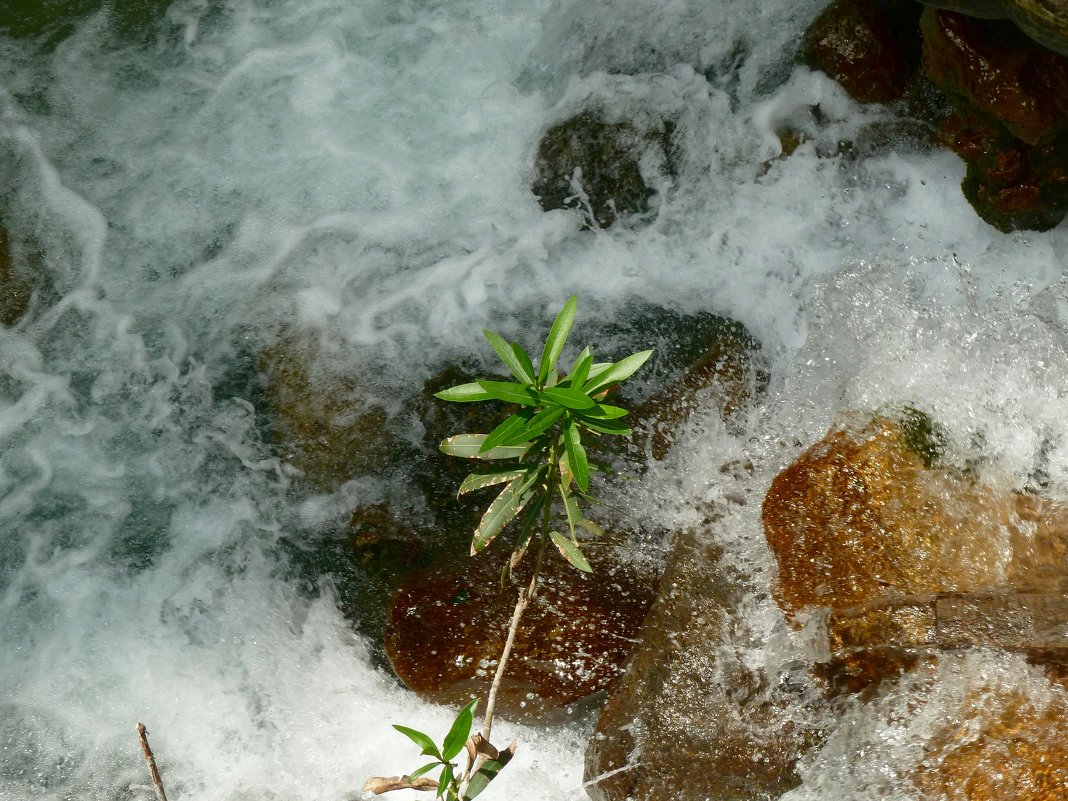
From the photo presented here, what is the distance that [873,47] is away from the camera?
12.1 feet

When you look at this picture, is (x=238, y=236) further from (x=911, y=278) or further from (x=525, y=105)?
(x=911, y=278)

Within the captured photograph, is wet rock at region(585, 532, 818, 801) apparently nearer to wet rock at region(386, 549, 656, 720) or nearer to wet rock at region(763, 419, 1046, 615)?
wet rock at region(386, 549, 656, 720)

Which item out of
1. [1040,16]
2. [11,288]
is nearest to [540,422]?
[1040,16]

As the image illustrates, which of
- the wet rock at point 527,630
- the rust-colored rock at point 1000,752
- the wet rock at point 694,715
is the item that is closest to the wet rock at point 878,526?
the wet rock at point 694,715

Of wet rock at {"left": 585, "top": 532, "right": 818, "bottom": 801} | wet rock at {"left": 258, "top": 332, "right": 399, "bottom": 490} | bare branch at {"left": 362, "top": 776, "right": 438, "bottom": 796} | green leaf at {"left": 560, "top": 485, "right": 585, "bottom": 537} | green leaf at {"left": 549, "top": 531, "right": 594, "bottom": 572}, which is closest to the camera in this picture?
bare branch at {"left": 362, "top": 776, "right": 438, "bottom": 796}

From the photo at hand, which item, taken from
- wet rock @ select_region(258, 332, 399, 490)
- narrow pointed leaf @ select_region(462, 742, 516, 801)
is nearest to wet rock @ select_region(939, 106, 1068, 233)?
wet rock @ select_region(258, 332, 399, 490)

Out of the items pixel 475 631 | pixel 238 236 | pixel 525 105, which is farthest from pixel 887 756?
pixel 238 236

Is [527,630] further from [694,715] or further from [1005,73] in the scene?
[1005,73]

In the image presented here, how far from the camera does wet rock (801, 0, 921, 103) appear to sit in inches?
146

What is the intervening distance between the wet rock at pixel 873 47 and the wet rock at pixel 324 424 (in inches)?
94.2

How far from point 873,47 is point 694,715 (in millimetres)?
2752

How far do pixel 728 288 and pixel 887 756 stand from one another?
71.3 inches

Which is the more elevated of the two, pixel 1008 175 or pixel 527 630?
pixel 1008 175

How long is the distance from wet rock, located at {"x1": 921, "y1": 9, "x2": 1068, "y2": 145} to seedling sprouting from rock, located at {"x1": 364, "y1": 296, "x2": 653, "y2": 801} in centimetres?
184
